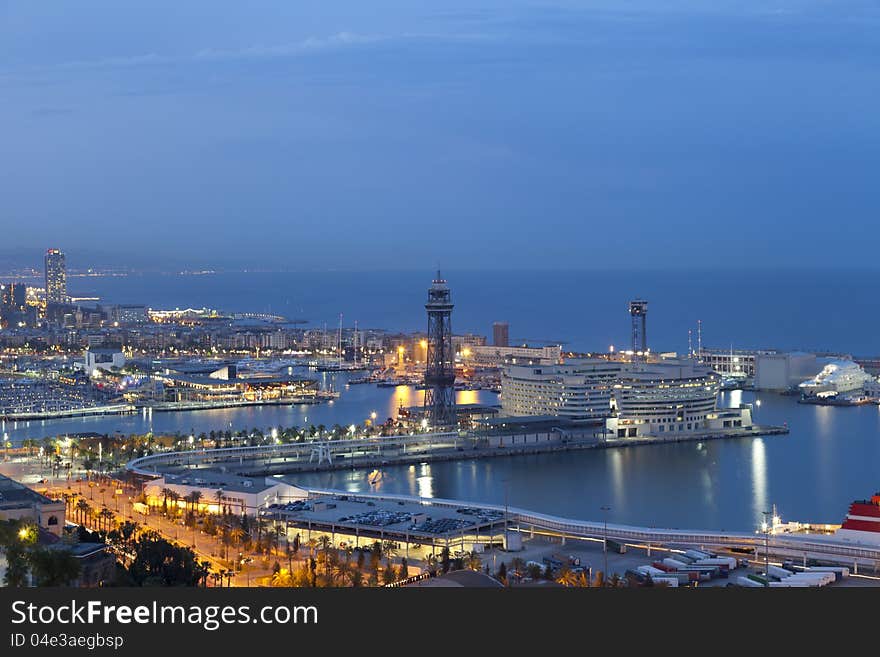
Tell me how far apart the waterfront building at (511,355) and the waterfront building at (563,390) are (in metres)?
6.23

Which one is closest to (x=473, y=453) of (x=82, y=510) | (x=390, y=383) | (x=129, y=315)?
(x=82, y=510)

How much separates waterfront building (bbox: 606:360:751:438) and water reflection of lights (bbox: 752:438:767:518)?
824 mm

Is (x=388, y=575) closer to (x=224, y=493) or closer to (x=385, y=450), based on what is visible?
(x=224, y=493)

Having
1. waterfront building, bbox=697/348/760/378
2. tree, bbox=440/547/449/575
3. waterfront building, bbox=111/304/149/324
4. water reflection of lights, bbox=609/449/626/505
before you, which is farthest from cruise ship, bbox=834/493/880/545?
waterfront building, bbox=111/304/149/324

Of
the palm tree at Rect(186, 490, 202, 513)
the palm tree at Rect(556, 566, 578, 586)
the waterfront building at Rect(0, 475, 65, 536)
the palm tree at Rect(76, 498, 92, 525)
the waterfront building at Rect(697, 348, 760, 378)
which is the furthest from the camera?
the waterfront building at Rect(697, 348, 760, 378)

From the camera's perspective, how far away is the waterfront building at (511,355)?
22344mm

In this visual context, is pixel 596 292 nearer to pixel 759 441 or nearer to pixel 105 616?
pixel 759 441

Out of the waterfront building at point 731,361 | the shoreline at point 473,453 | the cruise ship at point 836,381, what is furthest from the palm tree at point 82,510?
the waterfront building at point 731,361

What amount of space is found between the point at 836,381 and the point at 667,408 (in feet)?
15.0

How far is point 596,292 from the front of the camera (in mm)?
57344

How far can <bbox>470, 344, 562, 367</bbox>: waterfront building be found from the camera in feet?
73.3

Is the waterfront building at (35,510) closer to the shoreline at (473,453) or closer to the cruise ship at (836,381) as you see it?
the shoreline at (473,453)

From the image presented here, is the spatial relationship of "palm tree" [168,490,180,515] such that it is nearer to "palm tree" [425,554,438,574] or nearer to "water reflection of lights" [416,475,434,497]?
"water reflection of lights" [416,475,434,497]

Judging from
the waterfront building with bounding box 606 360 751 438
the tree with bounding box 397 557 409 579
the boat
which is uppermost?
the boat
